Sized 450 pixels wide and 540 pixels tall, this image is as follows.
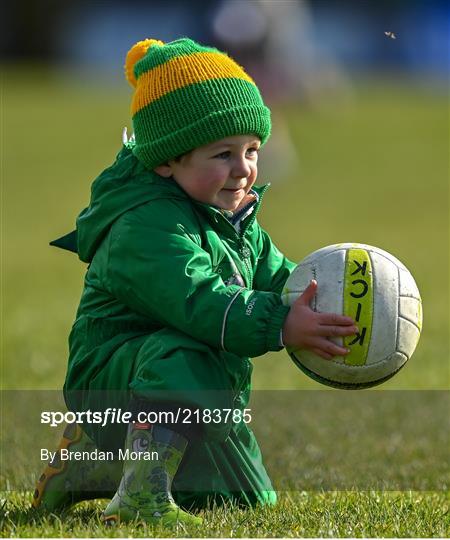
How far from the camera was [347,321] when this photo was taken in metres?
3.98

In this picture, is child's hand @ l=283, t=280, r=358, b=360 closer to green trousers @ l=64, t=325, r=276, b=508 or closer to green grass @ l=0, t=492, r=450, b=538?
green trousers @ l=64, t=325, r=276, b=508

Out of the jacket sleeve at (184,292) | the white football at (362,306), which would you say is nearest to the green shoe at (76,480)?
the jacket sleeve at (184,292)

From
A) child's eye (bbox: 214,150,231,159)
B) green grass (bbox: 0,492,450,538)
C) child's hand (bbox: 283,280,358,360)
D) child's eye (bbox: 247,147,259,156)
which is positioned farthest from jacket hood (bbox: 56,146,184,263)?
green grass (bbox: 0,492,450,538)

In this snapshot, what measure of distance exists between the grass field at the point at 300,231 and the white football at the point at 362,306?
510 millimetres

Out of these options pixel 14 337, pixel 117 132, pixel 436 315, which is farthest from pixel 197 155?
pixel 117 132

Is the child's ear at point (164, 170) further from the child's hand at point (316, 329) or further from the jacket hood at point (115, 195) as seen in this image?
the child's hand at point (316, 329)

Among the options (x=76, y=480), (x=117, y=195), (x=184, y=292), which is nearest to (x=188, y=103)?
(x=117, y=195)

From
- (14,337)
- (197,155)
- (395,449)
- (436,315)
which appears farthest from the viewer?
(436,315)

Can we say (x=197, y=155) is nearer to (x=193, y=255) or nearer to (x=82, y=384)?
(x=193, y=255)

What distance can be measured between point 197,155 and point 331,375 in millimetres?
907

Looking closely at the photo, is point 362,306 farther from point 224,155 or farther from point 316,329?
point 224,155

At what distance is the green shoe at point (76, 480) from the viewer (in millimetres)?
4449

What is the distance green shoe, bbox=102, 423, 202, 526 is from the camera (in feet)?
13.1

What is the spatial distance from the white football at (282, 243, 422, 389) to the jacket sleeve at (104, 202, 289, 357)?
149mm
